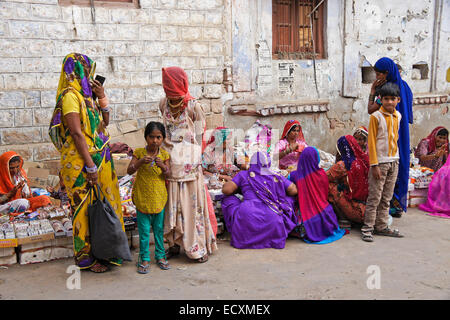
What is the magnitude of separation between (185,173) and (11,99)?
3091 millimetres

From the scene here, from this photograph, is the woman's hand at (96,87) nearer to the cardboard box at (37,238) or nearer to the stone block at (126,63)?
the cardboard box at (37,238)

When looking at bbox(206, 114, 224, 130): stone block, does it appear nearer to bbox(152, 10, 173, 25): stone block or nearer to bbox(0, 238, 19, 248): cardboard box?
bbox(152, 10, 173, 25): stone block

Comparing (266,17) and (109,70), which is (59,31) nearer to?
(109,70)

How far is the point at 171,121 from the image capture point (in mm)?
4152

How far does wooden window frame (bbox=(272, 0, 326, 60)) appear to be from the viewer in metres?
8.02

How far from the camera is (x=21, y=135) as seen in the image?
233 inches

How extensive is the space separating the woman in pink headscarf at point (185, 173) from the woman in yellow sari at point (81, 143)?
58 cm

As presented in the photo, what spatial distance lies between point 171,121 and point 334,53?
5343mm

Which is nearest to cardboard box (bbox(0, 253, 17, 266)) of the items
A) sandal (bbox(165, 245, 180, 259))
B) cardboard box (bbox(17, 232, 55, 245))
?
cardboard box (bbox(17, 232, 55, 245))

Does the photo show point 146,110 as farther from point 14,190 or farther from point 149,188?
point 149,188

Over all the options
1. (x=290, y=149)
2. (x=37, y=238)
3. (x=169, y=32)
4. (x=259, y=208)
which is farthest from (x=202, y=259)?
(x=169, y=32)

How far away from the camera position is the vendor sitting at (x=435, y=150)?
21.5 feet

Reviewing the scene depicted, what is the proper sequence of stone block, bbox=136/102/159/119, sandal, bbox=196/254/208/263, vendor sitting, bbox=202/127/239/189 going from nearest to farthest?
sandal, bbox=196/254/208/263 < vendor sitting, bbox=202/127/239/189 < stone block, bbox=136/102/159/119

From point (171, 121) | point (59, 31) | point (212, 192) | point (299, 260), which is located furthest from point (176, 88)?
point (59, 31)
